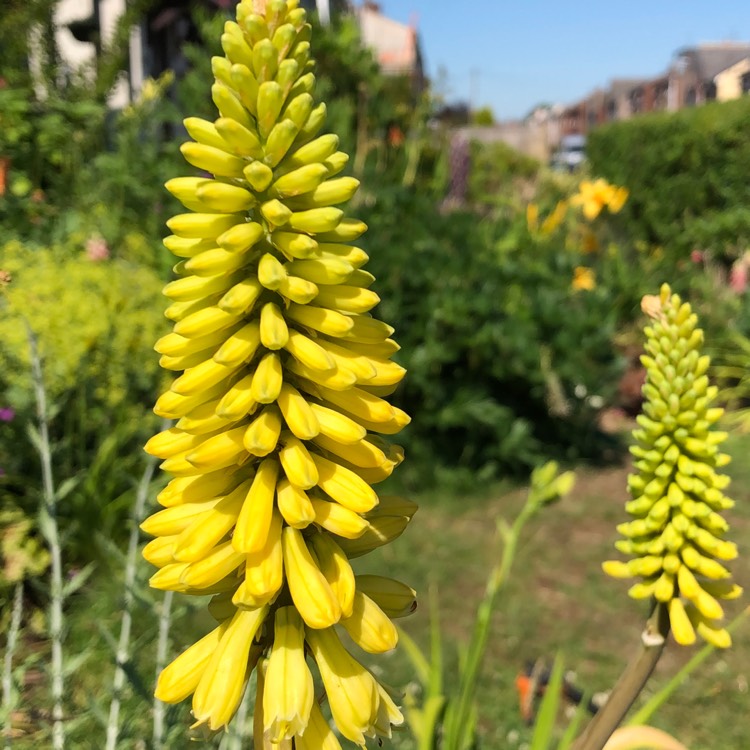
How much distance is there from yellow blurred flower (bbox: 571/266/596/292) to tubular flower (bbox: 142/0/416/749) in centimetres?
558

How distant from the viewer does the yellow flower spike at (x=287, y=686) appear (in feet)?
3.17

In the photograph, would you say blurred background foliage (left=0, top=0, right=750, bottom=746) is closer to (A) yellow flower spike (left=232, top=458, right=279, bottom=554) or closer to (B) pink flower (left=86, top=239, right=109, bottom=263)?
(B) pink flower (left=86, top=239, right=109, bottom=263)

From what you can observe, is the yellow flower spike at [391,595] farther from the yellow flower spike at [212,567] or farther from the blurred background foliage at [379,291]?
the blurred background foliage at [379,291]

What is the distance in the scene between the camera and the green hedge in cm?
983

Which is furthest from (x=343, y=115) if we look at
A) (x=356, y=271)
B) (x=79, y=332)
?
(x=356, y=271)

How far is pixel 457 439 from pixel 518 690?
2.31m

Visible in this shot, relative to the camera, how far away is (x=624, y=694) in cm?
117

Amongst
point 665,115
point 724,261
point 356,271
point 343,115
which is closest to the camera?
point 356,271

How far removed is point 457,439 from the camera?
5555mm

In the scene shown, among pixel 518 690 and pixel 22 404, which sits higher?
pixel 22 404

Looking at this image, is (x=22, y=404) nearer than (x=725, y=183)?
Yes

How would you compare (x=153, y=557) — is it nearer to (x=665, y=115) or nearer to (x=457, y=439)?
(x=457, y=439)

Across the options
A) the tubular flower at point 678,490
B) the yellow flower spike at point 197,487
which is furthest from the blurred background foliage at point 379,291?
the tubular flower at point 678,490

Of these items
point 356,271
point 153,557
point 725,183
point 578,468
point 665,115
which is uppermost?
point 665,115
